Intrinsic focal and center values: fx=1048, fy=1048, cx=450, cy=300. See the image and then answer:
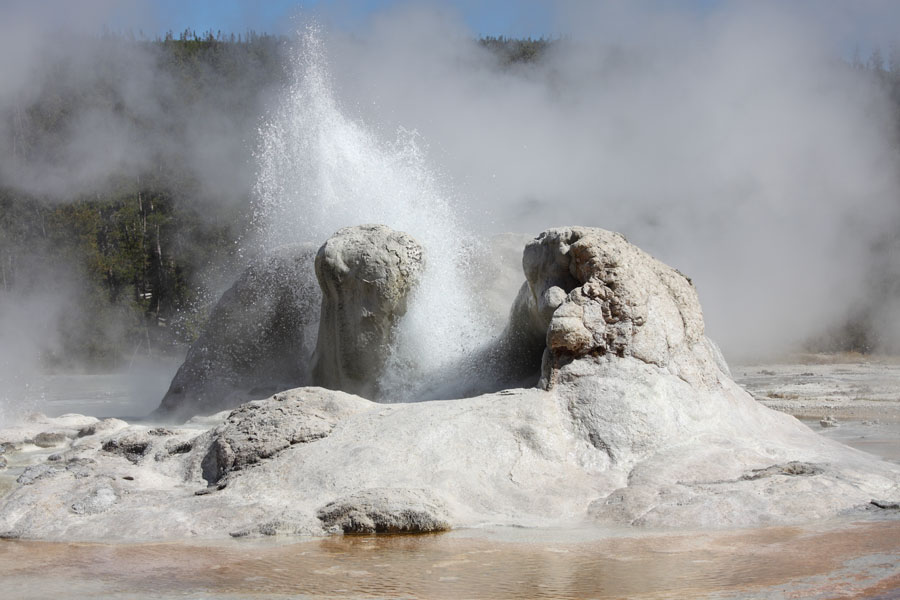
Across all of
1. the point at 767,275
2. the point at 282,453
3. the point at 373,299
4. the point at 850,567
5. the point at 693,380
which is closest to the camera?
the point at 850,567

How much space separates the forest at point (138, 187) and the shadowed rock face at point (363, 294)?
8.69 metres

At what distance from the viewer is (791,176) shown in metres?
14.2

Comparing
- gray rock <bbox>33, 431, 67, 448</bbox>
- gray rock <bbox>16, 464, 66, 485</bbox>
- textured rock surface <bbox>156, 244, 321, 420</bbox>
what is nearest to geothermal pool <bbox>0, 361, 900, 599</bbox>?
gray rock <bbox>16, 464, 66, 485</bbox>

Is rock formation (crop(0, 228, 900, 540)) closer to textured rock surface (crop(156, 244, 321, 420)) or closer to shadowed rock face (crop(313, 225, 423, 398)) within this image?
shadowed rock face (crop(313, 225, 423, 398))

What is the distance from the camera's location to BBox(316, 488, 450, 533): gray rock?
3.13 m

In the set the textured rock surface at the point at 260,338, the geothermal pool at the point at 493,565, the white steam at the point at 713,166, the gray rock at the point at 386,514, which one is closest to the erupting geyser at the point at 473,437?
the gray rock at the point at 386,514

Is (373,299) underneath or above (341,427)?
above

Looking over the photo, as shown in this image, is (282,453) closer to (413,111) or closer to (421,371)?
(421,371)

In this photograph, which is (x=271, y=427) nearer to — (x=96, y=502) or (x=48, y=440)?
(x=96, y=502)

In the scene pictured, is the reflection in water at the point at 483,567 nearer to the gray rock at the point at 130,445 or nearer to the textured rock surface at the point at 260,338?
the gray rock at the point at 130,445

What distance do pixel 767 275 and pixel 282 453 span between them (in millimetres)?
11093

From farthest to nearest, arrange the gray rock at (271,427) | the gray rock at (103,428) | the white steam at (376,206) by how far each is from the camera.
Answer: the white steam at (376,206) → the gray rock at (103,428) → the gray rock at (271,427)

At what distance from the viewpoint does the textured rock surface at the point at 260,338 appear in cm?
599

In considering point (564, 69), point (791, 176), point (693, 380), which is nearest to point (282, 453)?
point (693, 380)
